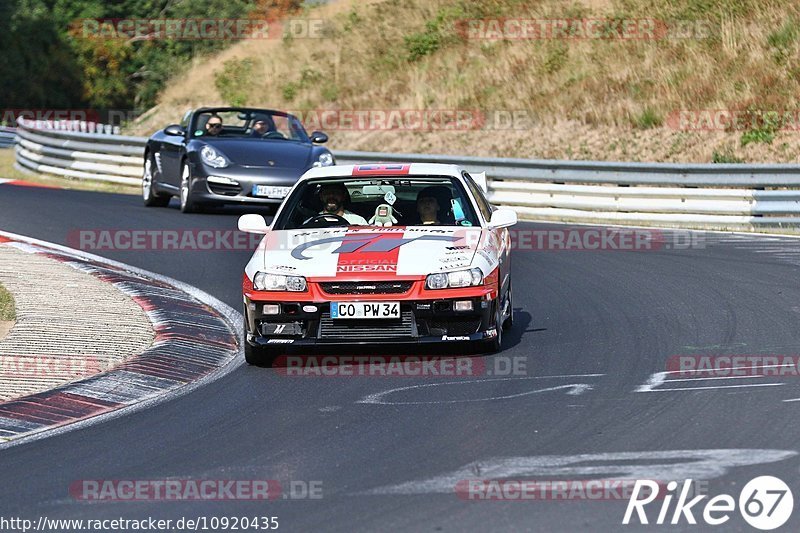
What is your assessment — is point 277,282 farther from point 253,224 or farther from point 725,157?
point 725,157

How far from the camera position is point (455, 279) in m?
8.93

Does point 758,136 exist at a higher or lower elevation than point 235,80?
lower

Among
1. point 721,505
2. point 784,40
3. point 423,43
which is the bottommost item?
point 721,505

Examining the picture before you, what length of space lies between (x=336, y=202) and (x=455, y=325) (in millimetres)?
1737

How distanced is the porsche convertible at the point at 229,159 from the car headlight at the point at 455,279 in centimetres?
844

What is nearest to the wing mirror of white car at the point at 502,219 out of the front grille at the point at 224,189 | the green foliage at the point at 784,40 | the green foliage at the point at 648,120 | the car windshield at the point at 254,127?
the front grille at the point at 224,189

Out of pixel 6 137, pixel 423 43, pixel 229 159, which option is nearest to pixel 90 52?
pixel 6 137

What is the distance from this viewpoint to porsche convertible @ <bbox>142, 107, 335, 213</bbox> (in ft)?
57.1

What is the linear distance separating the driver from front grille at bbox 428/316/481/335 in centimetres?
152

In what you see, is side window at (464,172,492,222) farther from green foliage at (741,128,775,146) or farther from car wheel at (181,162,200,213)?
green foliage at (741,128,775,146)

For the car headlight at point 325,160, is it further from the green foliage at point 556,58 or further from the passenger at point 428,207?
the green foliage at point 556,58

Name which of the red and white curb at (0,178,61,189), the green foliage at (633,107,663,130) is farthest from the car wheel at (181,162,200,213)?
the green foliage at (633,107,663,130)

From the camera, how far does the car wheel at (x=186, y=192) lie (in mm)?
18094

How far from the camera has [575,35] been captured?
105 feet
